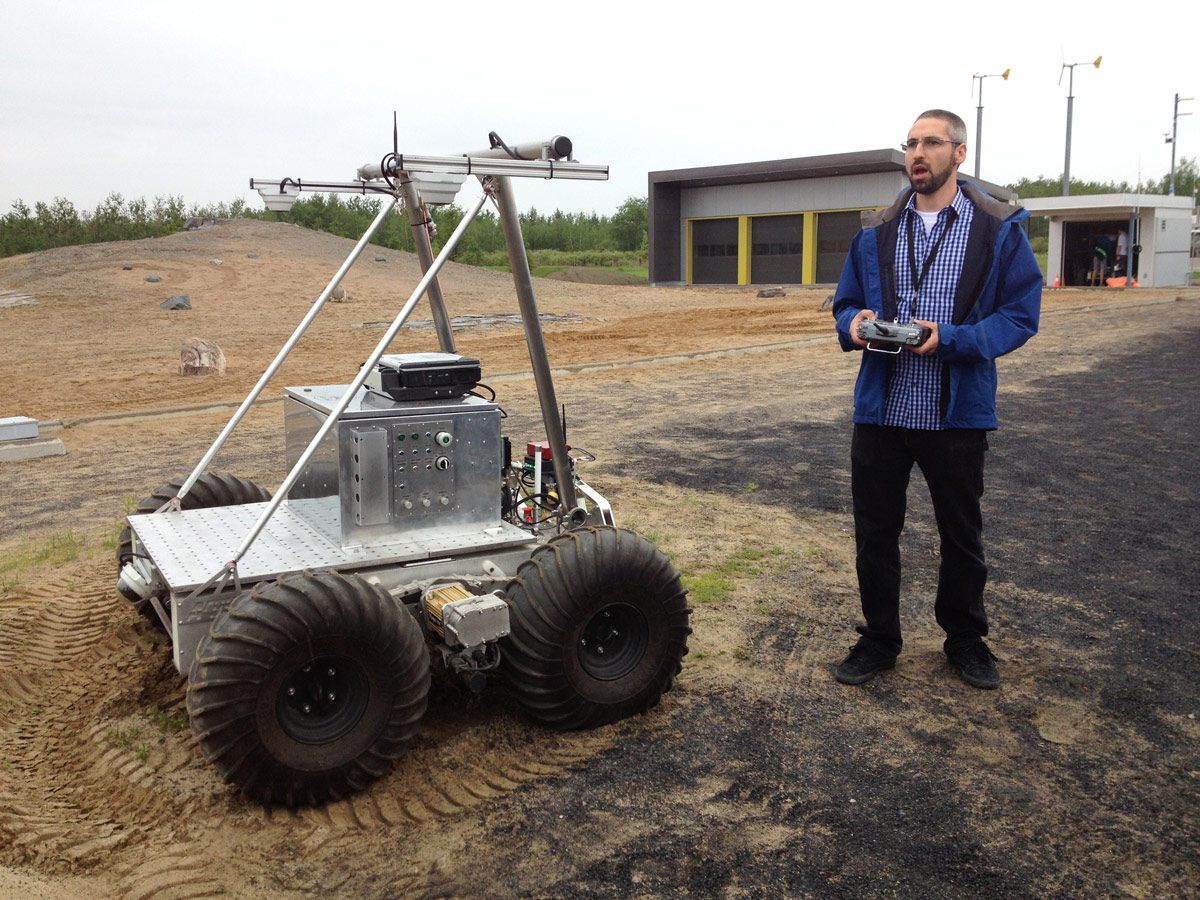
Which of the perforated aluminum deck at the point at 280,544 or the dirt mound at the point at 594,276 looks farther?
the dirt mound at the point at 594,276

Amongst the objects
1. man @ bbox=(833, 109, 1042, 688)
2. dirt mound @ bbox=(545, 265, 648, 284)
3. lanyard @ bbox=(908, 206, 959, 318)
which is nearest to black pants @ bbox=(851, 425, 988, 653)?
man @ bbox=(833, 109, 1042, 688)

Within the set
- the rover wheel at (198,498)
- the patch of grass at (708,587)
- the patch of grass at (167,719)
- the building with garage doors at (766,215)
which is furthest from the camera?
the building with garage doors at (766,215)

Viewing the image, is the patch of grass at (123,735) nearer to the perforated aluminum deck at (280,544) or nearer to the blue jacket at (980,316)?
the perforated aluminum deck at (280,544)

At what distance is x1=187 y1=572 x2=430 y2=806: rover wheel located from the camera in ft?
9.70

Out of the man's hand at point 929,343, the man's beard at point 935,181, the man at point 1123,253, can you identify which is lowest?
the man's hand at point 929,343

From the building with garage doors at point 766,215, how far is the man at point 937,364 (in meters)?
29.2

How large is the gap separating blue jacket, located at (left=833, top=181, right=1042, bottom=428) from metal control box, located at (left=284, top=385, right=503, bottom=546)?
4.95ft

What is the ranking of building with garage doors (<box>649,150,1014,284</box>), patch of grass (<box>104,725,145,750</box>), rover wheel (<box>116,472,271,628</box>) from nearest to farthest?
patch of grass (<box>104,725,145,750</box>), rover wheel (<box>116,472,271,628</box>), building with garage doors (<box>649,150,1014,284</box>)

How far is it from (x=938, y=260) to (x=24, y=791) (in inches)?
149

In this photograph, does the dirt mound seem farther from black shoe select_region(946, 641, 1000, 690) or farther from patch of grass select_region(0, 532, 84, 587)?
black shoe select_region(946, 641, 1000, 690)

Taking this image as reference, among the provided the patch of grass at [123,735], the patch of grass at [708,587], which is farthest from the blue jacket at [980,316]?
the patch of grass at [123,735]

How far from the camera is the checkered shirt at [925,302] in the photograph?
12.5 feet

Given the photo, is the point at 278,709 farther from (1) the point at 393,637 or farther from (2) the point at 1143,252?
(2) the point at 1143,252

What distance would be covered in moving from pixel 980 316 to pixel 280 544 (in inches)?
110
